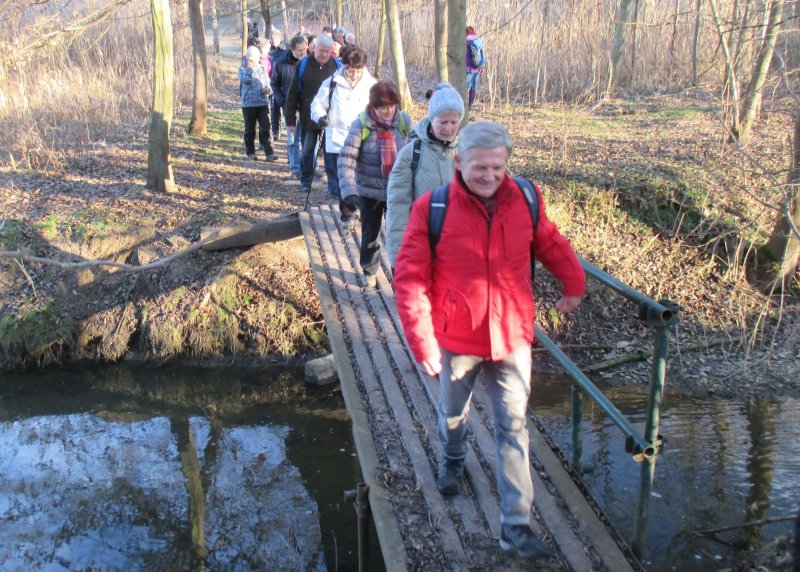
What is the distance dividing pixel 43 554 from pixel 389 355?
2.82 meters

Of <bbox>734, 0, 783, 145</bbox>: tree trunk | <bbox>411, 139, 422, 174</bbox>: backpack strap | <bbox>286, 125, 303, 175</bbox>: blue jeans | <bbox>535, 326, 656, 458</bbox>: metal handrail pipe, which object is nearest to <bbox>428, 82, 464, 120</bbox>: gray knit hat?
<bbox>411, 139, 422, 174</bbox>: backpack strap

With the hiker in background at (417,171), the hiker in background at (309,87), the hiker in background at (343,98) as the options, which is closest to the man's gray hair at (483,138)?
the hiker in background at (417,171)

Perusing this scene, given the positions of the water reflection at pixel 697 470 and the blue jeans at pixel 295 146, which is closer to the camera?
the water reflection at pixel 697 470

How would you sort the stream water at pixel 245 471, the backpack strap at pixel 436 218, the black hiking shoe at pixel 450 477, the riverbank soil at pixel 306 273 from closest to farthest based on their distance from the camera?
1. the backpack strap at pixel 436 218
2. the black hiking shoe at pixel 450 477
3. the stream water at pixel 245 471
4. the riverbank soil at pixel 306 273

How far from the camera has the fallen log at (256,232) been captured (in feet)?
25.1

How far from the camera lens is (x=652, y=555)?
4.15 meters

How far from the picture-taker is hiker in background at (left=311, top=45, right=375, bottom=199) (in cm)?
646

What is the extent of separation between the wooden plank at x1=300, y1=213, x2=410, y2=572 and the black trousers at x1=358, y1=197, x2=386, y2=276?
415mm

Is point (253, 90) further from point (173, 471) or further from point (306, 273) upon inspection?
point (173, 471)

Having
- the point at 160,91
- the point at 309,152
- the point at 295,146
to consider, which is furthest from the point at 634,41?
the point at 160,91

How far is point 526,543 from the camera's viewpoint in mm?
2820

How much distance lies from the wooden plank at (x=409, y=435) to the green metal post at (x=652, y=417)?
0.79 meters

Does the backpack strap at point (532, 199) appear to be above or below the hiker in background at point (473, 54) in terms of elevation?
below

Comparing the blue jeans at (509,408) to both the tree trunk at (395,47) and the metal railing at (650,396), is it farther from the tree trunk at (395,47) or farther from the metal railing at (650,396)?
the tree trunk at (395,47)
